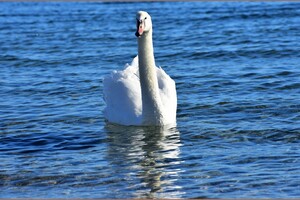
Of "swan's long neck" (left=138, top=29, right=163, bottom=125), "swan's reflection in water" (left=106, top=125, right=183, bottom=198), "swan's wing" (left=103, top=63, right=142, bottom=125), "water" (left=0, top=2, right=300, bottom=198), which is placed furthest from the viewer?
"swan's wing" (left=103, top=63, right=142, bottom=125)

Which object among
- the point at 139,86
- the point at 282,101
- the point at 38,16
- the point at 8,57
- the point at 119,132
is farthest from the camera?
the point at 38,16

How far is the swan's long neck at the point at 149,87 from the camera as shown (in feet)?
38.0

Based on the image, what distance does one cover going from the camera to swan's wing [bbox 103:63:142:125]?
38.7 ft

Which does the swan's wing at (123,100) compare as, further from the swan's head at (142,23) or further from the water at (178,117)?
the swan's head at (142,23)

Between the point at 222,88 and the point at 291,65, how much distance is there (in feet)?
9.11

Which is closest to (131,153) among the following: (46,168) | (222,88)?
(46,168)

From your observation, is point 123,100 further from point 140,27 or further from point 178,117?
point 140,27

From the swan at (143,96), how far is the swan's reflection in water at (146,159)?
16 centimetres

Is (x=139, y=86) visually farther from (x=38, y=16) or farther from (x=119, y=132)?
(x=38, y=16)

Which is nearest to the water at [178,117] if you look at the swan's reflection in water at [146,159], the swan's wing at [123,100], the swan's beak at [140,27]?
the swan's reflection in water at [146,159]

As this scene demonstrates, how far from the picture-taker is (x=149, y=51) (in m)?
11.6

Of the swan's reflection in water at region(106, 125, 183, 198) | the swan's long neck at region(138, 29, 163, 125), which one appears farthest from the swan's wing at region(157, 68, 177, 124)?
the swan's reflection in water at region(106, 125, 183, 198)

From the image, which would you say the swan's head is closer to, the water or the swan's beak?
the swan's beak

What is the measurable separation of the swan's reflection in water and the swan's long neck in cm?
17
